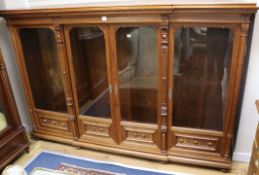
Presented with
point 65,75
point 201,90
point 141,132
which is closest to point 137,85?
point 141,132

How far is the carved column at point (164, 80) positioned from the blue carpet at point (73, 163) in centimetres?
33

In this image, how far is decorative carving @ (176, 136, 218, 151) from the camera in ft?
6.38

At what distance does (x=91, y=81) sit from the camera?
2.19 meters

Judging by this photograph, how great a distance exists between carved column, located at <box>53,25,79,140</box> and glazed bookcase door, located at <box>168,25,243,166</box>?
0.95 metres

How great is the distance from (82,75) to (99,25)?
57 centimetres

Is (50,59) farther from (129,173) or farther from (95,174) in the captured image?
(129,173)

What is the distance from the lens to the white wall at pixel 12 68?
2311 mm

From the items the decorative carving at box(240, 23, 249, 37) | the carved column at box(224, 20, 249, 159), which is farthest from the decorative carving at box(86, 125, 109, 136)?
the decorative carving at box(240, 23, 249, 37)

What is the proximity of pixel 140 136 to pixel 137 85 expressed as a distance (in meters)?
0.48

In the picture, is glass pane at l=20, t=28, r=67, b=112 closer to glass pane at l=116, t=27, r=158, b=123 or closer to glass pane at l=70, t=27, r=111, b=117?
glass pane at l=70, t=27, r=111, b=117

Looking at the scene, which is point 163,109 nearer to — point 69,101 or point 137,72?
point 137,72

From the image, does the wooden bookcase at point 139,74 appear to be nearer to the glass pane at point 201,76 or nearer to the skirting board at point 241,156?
the glass pane at point 201,76

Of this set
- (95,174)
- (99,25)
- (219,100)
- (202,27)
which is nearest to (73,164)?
(95,174)

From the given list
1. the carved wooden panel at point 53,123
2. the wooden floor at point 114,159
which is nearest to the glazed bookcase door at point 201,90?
the wooden floor at point 114,159
